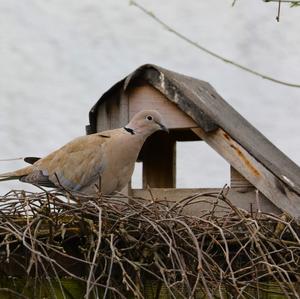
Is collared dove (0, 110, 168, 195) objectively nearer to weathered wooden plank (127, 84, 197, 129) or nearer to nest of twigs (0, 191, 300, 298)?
weathered wooden plank (127, 84, 197, 129)

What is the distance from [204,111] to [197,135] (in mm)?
360

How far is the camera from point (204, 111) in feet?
20.1

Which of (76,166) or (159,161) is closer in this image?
(76,166)

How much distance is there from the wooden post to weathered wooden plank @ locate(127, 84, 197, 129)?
58 centimetres

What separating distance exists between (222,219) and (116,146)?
5.92ft

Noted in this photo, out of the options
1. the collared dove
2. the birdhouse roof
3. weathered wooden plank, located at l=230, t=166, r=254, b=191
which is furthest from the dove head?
weathered wooden plank, located at l=230, t=166, r=254, b=191

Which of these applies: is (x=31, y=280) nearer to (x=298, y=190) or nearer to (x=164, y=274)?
(x=164, y=274)

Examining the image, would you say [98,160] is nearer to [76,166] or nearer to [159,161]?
[76,166]

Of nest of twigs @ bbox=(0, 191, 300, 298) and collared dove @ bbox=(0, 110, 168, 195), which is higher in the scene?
collared dove @ bbox=(0, 110, 168, 195)

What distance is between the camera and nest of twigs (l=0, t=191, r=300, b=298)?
362 centimetres

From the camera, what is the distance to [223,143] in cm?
598

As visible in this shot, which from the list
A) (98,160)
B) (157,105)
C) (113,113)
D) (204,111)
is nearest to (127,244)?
(98,160)

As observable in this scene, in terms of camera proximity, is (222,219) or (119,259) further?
(222,219)

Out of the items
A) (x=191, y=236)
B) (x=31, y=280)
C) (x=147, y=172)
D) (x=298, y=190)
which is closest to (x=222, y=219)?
(x=191, y=236)
